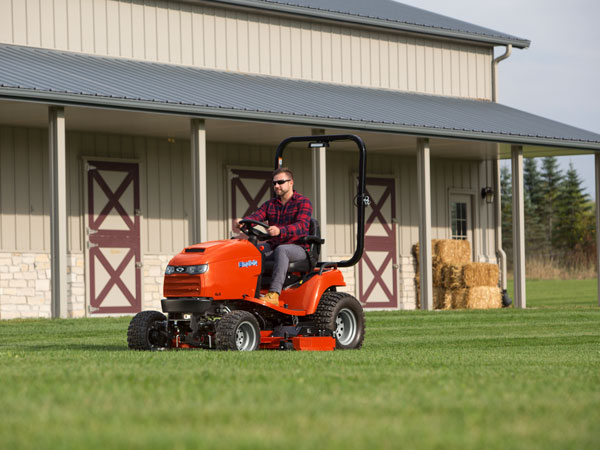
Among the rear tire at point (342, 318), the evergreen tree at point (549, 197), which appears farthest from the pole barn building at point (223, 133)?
the evergreen tree at point (549, 197)

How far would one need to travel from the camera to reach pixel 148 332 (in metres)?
9.00

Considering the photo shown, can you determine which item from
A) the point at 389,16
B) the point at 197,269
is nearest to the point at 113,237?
the point at 389,16

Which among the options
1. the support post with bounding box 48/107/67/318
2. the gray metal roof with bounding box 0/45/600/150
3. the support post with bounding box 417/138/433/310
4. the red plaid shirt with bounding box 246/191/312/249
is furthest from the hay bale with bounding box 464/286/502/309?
the red plaid shirt with bounding box 246/191/312/249

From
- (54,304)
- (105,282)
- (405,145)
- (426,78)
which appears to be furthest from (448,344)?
(426,78)

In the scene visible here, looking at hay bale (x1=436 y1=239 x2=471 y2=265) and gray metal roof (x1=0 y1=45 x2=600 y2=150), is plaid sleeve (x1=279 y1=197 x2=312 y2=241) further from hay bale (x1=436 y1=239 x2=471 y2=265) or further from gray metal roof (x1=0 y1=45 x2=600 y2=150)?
hay bale (x1=436 y1=239 x2=471 y2=265)

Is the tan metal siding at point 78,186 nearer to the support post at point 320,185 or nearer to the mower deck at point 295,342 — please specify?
the support post at point 320,185

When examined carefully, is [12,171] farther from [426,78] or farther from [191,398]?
[191,398]

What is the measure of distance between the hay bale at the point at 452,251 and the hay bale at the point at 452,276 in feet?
0.64

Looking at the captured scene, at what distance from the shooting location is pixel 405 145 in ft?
66.6

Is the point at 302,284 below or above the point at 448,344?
above

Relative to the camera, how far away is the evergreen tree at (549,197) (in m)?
63.9

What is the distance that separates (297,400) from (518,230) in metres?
15.9

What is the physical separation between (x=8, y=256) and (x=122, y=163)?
8.49 feet

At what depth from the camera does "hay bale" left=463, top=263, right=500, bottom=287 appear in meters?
20.6
